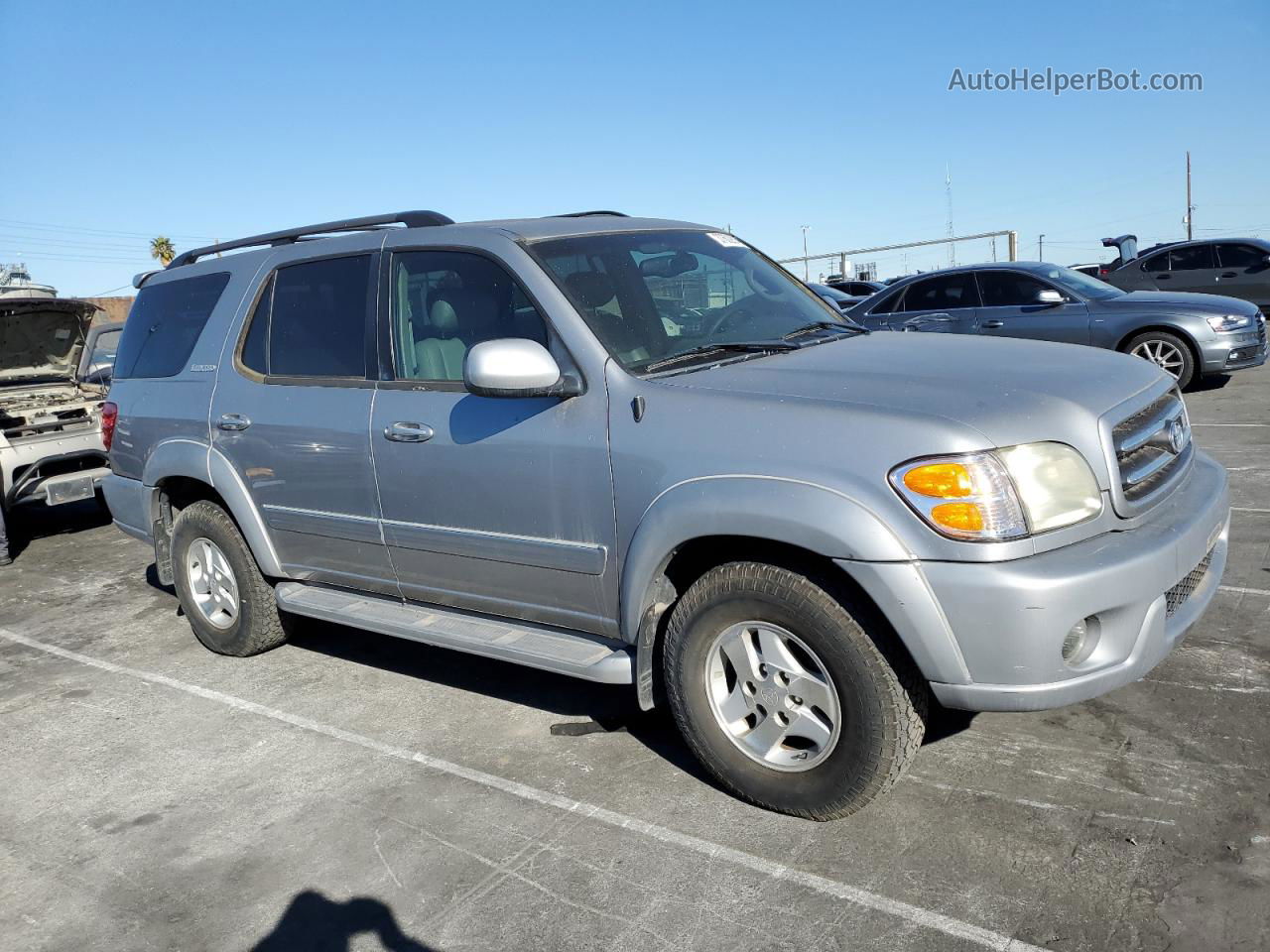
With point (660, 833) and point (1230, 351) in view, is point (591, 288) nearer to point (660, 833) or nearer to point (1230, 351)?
point (660, 833)

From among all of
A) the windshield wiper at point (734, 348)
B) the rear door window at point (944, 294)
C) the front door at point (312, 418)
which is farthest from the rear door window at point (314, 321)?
the rear door window at point (944, 294)

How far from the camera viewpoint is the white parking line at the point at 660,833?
272cm

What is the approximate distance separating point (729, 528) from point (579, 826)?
1119 mm

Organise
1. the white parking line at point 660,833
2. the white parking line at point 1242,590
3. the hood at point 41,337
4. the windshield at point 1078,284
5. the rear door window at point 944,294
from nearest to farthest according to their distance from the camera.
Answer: the white parking line at point 660,833 → the white parking line at point 1242,590 → the hood at point 41,337 → the windshield at point 1078,284 → the rear door window at point 944,294

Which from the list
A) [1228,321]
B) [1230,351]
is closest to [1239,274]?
[1228,321]

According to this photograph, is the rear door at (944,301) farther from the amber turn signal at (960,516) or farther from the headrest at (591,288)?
the amber turn signal at (960,516)

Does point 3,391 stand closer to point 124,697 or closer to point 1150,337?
point 124,697

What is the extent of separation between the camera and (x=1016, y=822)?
3178 millimetres

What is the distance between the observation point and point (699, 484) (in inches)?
126

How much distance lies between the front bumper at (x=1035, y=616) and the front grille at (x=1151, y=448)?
7.2 inches

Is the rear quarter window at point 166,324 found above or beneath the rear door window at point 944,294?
above

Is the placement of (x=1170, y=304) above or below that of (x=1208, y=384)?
above

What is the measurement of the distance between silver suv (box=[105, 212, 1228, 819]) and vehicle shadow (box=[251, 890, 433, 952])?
100cm

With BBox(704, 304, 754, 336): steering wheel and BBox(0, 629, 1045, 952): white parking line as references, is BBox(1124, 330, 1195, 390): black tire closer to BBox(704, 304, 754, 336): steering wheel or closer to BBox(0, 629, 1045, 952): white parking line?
BBox(704, 304, 754, 336): steering wheel
